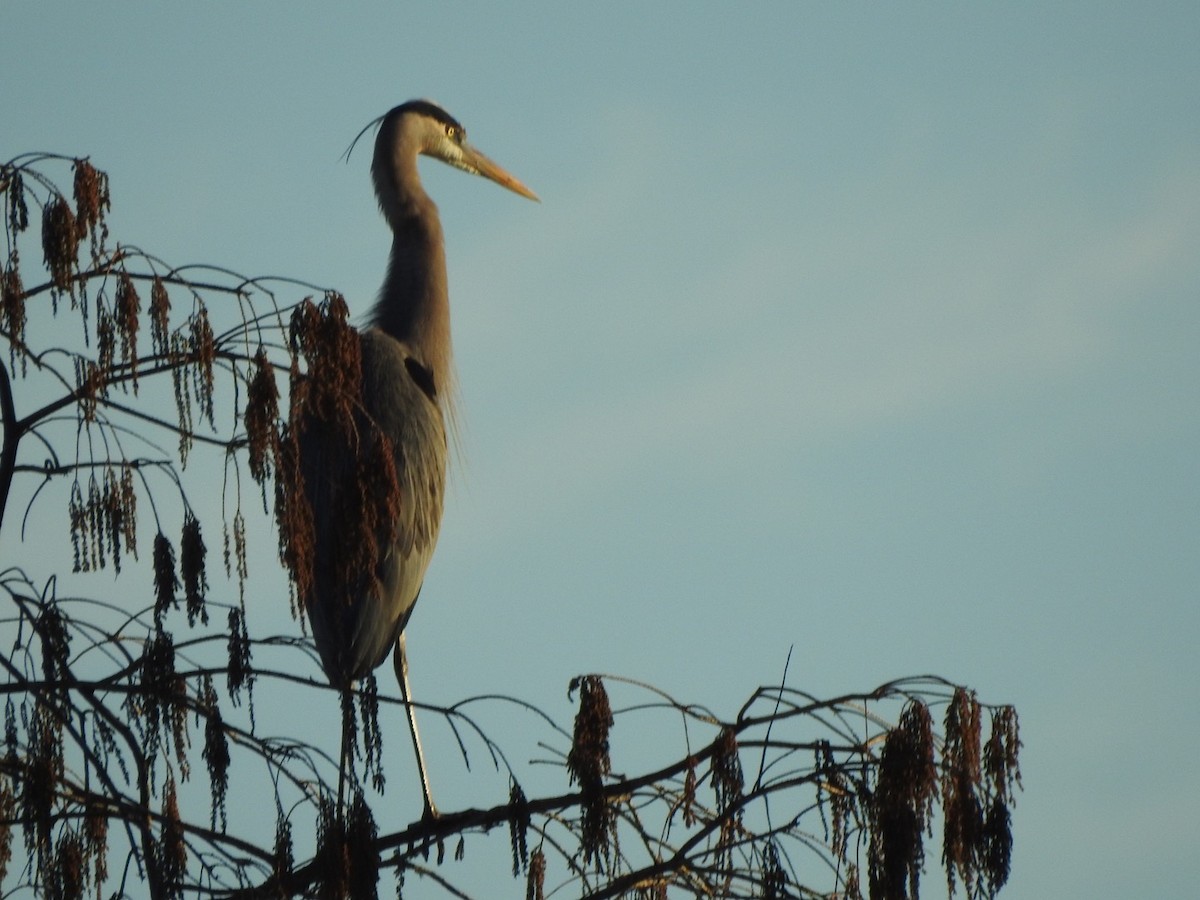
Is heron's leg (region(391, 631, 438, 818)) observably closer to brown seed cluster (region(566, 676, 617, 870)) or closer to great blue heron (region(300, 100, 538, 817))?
great blue heron (region(300, 100, 538, 817))

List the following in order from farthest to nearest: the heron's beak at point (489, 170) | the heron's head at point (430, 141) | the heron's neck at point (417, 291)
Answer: the heron's beak at point (489, 170) < the heron's head at point (430, 141) < the heron's neck at point (417, 291)

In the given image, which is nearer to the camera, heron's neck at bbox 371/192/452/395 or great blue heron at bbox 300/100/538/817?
great blue heron at bbox 300/100/538/817

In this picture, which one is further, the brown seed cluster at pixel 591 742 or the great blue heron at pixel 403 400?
the great blue heron at pixel 403 400

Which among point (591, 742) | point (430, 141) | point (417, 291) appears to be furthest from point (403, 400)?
point (591, 742)

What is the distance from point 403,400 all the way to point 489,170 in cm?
294

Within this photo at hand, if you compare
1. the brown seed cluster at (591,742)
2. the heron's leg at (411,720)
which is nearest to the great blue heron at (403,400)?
the heron's leg at (411,720)

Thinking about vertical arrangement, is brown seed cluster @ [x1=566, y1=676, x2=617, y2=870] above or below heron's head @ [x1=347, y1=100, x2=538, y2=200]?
below

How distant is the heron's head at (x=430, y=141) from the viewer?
324 inches

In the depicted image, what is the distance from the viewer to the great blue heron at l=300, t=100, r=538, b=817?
234 inches

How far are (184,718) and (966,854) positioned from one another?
1.64 m

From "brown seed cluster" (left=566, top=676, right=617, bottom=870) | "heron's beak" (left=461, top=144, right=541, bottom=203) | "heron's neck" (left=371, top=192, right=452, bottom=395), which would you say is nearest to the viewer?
"brown seed cluster" (left=566, top=676, right=617, bottom=870)

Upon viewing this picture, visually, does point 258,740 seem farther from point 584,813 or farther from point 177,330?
point 177,330

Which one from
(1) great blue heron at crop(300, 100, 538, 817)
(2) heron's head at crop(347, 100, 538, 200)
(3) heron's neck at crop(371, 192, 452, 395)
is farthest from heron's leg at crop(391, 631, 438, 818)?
(2) heron's head at crop(347, 100, 538, 200)

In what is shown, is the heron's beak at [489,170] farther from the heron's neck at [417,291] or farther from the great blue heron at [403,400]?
the heron's neck at [417,291]
